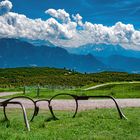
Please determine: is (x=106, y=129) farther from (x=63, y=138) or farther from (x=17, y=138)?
Result: (x=17, y=138)

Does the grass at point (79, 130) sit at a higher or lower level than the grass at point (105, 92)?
lower

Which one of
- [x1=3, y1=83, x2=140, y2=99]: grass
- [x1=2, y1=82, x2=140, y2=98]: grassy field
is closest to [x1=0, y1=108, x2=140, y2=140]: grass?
[x1=3, y1=83, x2=140, y2=99]: grass

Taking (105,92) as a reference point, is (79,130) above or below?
below

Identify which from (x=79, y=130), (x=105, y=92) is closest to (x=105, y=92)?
(x=105, y=92)

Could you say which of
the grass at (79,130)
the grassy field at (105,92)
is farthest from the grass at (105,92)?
the grass at (79,130)

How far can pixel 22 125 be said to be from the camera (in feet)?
48.5

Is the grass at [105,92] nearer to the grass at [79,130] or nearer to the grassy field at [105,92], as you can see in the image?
the grassy field at [105,92]

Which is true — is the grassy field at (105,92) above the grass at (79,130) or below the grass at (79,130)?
above

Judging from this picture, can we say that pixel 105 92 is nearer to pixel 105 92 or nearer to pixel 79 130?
pixel 105 92

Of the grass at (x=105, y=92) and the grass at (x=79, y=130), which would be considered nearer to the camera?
the grass at (x=79, y=130)

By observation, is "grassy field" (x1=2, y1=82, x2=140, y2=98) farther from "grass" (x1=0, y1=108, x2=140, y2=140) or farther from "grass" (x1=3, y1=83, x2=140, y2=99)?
"grass" (x1=0, y1=108, x2=140, y2=140)

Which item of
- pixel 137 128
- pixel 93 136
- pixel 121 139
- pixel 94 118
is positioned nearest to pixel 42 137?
pixel 93 136

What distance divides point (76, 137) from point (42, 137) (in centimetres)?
97

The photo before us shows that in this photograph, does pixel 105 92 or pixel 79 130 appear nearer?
pixel 79 130
